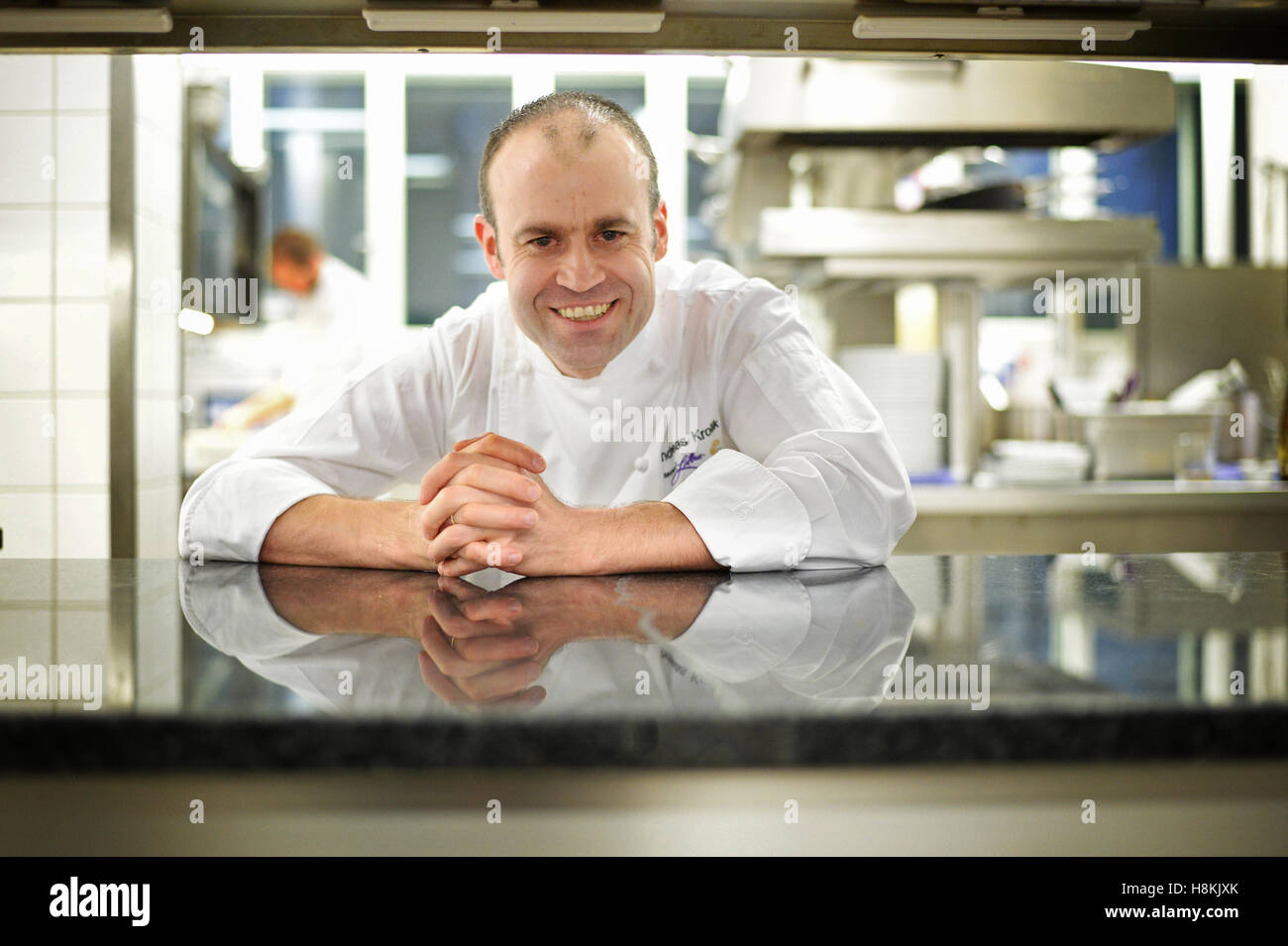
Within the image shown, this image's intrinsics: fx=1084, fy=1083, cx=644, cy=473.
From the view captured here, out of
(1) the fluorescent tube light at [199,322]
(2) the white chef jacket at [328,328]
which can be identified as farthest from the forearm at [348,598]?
(2) the white chef jacket at [328,328]

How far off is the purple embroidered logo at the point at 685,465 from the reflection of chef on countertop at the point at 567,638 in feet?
1.44

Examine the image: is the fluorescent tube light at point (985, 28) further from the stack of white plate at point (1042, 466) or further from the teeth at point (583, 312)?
the stack of white plate at point (1042, 466)

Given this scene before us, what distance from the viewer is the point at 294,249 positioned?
3531 mm

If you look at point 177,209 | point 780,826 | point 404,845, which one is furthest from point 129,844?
point 177,209

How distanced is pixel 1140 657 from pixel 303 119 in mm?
4721

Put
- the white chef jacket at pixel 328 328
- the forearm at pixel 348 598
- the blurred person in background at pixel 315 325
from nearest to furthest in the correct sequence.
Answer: the forearm at pixel 348 598, the blurred person in background at pixel 315 325, the white chef jacket at pixel 328 328

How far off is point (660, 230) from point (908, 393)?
1334 mm

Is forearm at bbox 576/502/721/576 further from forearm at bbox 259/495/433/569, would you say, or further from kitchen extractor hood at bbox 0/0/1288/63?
kitchen extractor hood at bbox 0/0/1288/63

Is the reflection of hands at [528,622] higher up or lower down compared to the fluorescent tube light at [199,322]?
lower down

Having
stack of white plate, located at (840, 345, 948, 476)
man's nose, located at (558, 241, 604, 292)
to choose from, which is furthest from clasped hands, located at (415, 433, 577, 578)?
stack of white plate, located at (840, 345, 948, 476)

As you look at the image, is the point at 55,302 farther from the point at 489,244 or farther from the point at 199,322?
the point at 489,244

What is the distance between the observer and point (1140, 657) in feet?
2.01

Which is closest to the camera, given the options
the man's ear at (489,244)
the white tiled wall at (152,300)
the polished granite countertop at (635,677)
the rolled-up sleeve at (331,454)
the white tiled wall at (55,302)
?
the polished granite countertop at (635,677)

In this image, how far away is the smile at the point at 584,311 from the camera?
1.32 metres
